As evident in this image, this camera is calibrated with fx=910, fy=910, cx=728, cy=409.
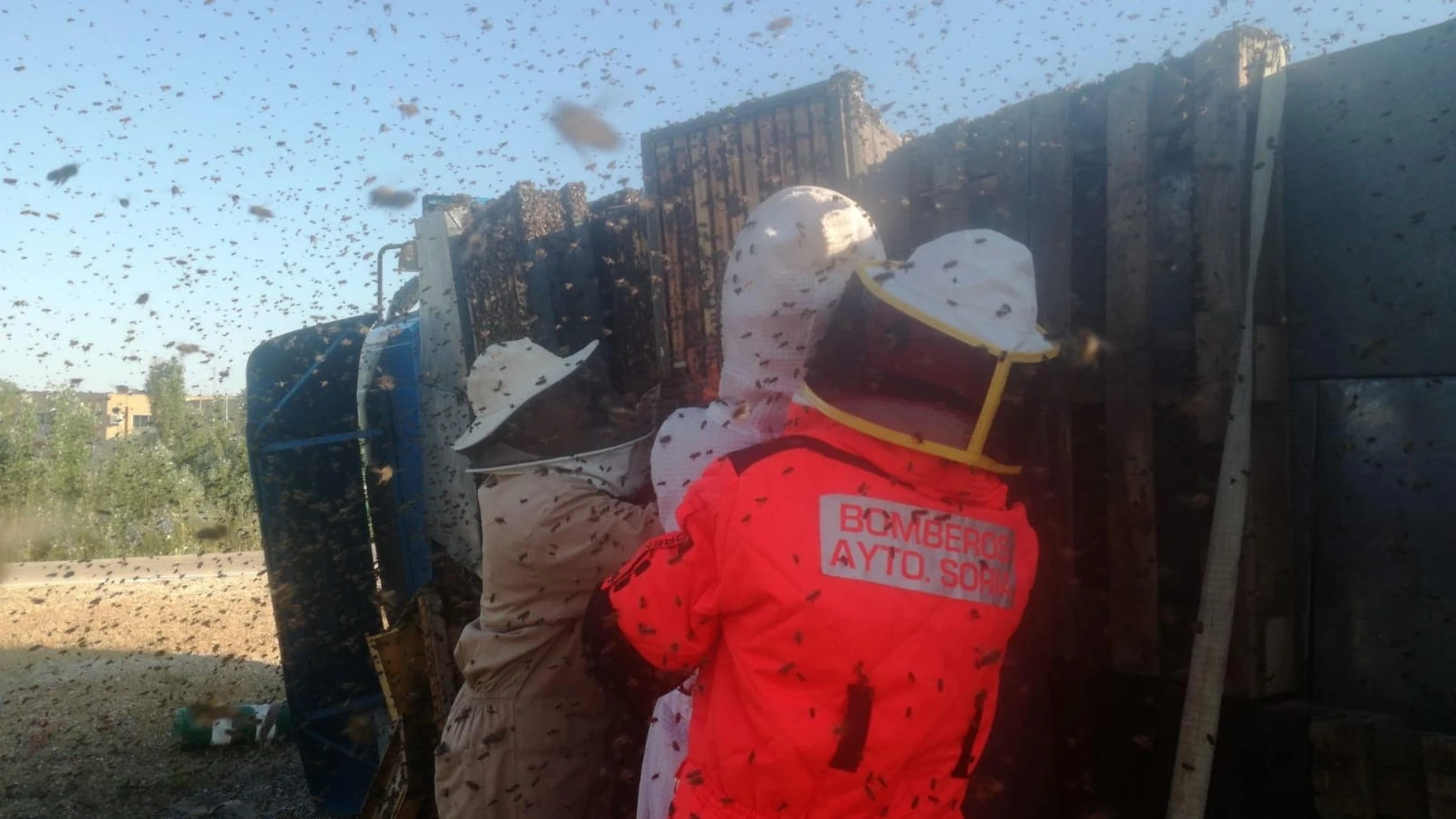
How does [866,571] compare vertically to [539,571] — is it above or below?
above

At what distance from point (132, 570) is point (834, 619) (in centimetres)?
1790

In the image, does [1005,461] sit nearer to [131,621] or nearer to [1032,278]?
[1032,278]

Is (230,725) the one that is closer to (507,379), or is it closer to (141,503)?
(507,379)

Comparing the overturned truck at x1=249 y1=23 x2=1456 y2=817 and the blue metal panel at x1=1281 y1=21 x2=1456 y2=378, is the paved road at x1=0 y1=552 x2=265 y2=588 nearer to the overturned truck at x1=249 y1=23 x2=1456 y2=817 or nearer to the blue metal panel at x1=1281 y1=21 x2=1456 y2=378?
the overturned truck at x1=249 y1=23 x2=1456 y2=817

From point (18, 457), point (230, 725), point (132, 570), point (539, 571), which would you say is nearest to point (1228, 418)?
point (539, 571)

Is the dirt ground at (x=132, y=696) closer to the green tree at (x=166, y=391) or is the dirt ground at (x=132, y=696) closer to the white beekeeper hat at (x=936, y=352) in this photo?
the white beekeeper hat at (x=936, y=352)

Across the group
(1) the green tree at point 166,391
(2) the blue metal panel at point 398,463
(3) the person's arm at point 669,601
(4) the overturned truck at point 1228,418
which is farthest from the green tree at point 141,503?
(4) the overturned truck at point 1228,418

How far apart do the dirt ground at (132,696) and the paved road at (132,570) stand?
3.14 feet

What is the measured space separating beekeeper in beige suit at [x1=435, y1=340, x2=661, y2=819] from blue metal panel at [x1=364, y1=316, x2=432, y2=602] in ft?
9.13

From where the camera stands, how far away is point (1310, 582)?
102 inches

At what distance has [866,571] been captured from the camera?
5.51ft

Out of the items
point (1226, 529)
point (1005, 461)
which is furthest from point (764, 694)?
point (1226, 529)

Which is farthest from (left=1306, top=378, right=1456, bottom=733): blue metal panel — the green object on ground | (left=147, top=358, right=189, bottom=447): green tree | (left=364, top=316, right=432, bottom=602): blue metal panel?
(left=147, top=358, right=189, bottom=447): green tree

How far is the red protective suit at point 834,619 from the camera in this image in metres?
1.66
